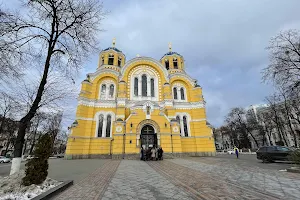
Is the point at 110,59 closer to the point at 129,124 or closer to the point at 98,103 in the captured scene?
the point at 98,103

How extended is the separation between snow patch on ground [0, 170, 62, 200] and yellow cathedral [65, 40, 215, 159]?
1282 centimetres

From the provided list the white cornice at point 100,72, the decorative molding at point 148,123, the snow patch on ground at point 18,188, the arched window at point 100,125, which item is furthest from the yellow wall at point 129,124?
the snow patch on ground at point 18,188

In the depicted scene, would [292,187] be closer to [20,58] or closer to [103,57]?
[20,58]

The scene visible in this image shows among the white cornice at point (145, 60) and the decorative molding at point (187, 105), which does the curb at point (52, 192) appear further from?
the white cornice at point (145, 60)

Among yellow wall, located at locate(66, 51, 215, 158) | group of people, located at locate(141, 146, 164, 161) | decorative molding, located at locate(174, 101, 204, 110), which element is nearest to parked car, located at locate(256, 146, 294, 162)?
yellow wall, located at locate(66, 51, 215, 158)

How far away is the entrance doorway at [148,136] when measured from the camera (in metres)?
18.9

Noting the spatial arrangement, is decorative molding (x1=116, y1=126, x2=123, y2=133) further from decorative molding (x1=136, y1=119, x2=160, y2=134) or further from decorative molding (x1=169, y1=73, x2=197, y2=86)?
decorative molding (x1=169, y1=73, x2=197, y2=86)

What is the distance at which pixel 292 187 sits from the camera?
492cm

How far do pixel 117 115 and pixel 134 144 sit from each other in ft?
15.4

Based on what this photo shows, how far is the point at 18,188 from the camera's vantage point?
15.1ft

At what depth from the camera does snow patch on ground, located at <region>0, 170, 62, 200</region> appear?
4.14 meters

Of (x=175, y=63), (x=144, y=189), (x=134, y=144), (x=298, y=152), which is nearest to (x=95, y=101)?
(x=134, y=144)

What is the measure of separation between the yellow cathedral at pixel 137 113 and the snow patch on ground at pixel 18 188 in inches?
505

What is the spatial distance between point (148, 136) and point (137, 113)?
10.6ft
